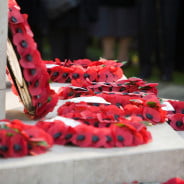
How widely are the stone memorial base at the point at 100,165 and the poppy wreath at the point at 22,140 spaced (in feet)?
0.11

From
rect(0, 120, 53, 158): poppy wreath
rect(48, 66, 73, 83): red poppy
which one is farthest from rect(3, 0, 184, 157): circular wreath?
rect(48, 66, 73, 83): red poppy

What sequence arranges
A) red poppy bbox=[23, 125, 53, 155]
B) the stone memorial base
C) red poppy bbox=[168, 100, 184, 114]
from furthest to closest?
red poppy bbox=[168, 100, 184, 114] → red poppy bbox=[23, 125, 53, 155] → the stone memorial base

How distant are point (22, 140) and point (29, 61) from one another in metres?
0.56

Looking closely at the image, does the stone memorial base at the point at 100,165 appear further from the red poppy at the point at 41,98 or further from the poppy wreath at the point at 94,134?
the red poppy at the point at 41,98

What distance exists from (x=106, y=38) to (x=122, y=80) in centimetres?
508

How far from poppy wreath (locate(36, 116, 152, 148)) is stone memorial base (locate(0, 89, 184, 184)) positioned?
31mm

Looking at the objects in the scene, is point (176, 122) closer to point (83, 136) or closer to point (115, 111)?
point (115, 111)

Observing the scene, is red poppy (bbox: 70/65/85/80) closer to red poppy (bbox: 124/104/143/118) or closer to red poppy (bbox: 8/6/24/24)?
red poppy (bbox: 124/104/143/118)

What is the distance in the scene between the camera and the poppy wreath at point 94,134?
284cm

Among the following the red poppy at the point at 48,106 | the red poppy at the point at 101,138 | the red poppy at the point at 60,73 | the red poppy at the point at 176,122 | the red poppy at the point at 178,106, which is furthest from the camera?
the red poppy at the point at 60,73

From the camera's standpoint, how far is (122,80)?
12.9 feet

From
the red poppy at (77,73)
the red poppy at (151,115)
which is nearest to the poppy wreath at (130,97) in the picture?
the red poppy at (151,115)

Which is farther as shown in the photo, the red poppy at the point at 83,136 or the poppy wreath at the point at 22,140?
the red poppy at the point at 83,136

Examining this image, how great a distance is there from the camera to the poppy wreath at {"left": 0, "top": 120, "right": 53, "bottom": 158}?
2.66 metres
